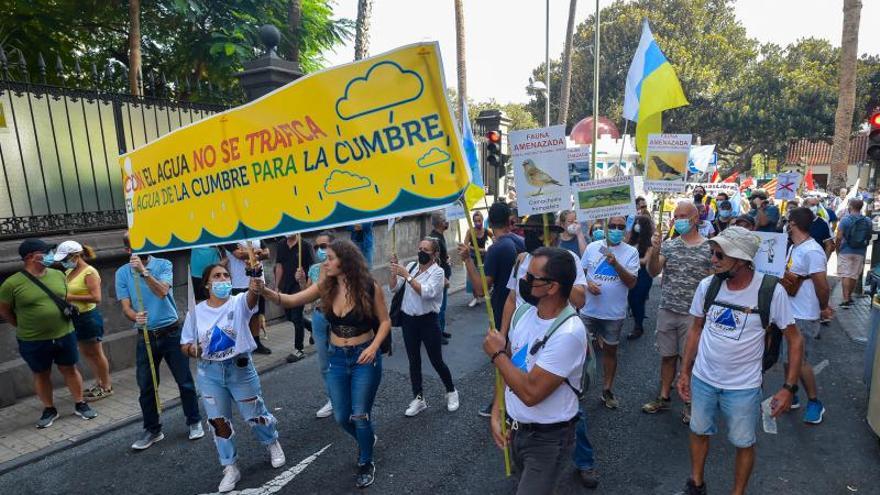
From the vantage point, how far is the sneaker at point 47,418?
5.14m

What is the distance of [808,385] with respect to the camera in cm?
457

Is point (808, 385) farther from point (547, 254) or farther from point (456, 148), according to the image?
point (456, 148)

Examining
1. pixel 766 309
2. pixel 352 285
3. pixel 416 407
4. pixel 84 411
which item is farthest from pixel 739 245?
pixel 84 411

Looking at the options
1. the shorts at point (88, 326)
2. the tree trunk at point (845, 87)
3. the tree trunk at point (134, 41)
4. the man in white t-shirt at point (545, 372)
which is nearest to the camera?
the man in white t-shirt at point (545, 372)

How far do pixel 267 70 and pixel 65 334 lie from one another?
209 inches

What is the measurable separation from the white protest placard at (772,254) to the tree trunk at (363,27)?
34.0 ft

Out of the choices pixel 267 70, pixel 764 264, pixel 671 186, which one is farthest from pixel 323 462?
pixel 267 70

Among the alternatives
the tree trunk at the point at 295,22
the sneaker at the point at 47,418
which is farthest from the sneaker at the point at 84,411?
the tree trunk at the point at 295,22

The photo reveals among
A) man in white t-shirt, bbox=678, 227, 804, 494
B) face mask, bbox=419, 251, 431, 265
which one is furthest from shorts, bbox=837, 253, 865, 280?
face mask, bbox=419, 251, 431, 265

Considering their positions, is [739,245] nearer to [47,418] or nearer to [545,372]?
[545,372]

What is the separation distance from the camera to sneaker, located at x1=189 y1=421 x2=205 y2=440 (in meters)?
4.76

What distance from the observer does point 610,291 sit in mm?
4902

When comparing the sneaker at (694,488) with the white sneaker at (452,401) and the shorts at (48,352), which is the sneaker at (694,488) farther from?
the shorts at (48,352)

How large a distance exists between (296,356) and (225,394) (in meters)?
3.08
